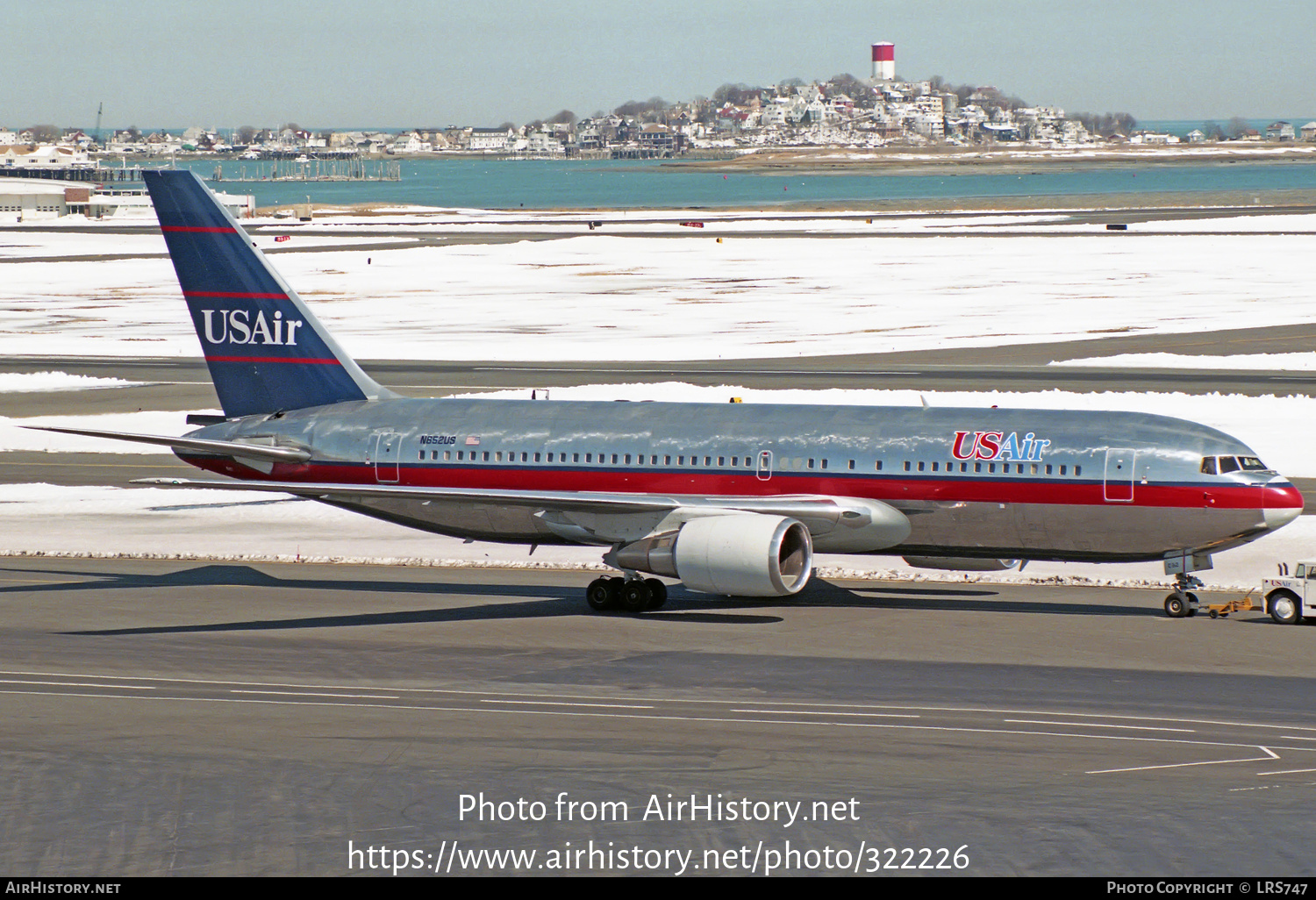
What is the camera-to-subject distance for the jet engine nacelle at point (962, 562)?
39688mm

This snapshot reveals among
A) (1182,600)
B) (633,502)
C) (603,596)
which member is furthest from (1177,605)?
(603,596)

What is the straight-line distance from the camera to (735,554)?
37094 mm

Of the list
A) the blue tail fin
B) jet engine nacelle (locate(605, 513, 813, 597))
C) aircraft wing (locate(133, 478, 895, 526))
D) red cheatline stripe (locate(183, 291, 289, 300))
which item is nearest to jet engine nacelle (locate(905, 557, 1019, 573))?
aircraft wing (locate(133, 478, 895, 526))

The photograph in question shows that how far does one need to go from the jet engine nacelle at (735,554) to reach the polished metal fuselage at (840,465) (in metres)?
2.05

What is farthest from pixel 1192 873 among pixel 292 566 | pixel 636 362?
pixel 636 362

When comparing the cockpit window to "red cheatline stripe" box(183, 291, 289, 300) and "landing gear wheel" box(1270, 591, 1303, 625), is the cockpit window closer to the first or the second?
"landing gear wheel" box(1270, 591, 1303, 625)

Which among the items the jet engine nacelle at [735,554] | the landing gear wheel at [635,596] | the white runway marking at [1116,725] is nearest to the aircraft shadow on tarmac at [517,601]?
the landing gear wheel at [635,596]

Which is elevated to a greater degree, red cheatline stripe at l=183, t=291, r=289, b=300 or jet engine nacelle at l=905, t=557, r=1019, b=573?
red cheatline stripe at l=183, t=291, r=289, b=300

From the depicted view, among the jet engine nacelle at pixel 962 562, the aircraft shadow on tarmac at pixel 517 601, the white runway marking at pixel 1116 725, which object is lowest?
the aircraft shadow on tarmac at pixel 517 601

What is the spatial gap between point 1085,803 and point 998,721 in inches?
194

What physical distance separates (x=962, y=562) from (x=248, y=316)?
2001 centimetres

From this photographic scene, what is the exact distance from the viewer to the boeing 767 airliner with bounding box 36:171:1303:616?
37.5 metres

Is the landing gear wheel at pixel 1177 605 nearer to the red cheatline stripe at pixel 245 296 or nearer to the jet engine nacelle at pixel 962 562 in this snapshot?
the jet engine nacelle at pixel 962 562

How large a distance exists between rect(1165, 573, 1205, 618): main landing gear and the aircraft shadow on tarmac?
101cm
